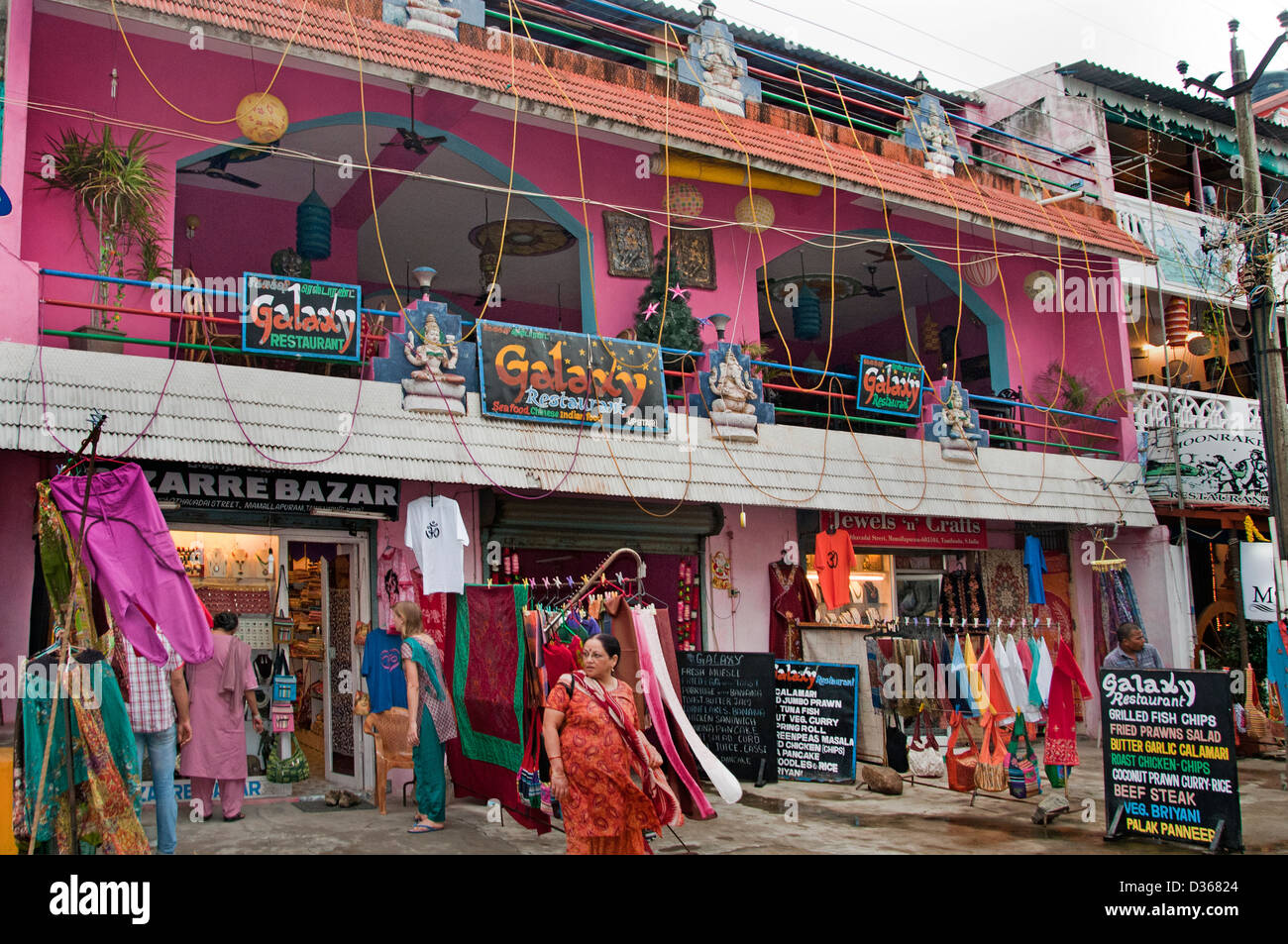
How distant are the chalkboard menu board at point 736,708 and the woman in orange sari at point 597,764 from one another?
3.91m

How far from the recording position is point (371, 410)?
963 centimetres

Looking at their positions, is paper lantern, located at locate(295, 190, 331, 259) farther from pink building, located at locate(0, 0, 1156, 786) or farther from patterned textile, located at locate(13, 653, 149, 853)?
patterned textile, located at locate(13, 653, 149, 853)

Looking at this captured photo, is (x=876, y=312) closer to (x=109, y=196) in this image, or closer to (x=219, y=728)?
(x=109, y=196)

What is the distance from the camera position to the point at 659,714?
8.30 meters

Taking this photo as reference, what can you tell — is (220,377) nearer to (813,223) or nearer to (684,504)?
(684,504)

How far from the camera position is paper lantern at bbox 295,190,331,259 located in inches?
485

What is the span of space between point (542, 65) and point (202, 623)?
784 cm

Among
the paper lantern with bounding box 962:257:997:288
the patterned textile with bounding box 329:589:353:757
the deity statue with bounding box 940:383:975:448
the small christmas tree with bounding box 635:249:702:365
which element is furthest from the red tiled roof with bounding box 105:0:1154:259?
the patterned textile with bounding box 329:589:353:757

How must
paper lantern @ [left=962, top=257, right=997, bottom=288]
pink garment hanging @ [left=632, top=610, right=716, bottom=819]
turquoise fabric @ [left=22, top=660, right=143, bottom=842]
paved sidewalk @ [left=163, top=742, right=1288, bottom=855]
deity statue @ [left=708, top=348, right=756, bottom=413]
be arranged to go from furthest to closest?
paper lantern @ [left=962, top=257, right=997, bottom=288] → deity statue @ [left=708, top=348, right=756, bottom=413] → paved sidewalk @ [left=163, top=742, right=1288, bottom=855] → pink garment hanging @ [left=632, top=610, right=716, bottom=819] → turquoise fabric @ [left=22, top=660, right=143, bottom=842]

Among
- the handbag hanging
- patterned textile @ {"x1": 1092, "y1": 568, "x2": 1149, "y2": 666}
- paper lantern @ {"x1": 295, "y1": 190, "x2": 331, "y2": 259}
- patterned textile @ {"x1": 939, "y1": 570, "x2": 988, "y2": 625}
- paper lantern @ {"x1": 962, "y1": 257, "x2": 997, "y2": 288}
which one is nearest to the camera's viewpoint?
the handbag hanging

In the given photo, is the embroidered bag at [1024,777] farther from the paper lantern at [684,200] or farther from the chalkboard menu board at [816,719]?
the paper lantern at [684,200]

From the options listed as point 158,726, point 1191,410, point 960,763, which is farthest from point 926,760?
point 1191,410

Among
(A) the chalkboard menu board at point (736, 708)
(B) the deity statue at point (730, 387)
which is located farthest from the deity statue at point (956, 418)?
(A) the chalkboard menu board at point (736, 708)

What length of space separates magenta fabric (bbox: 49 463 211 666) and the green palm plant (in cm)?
327
